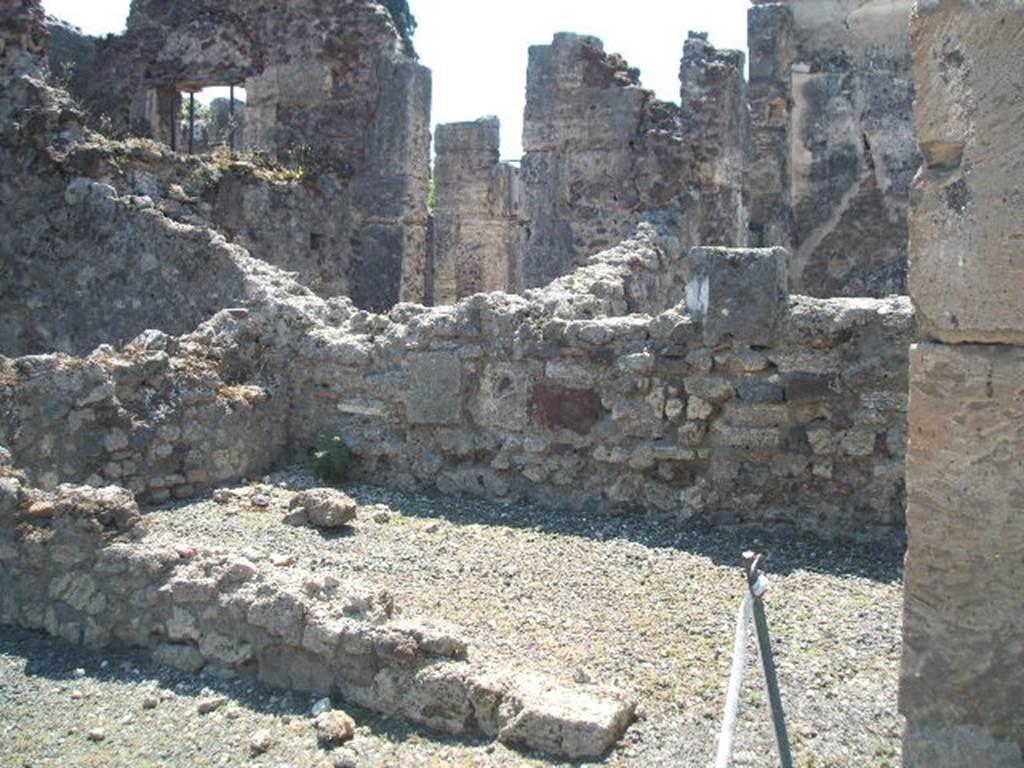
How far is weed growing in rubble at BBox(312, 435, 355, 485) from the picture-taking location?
22.8ft

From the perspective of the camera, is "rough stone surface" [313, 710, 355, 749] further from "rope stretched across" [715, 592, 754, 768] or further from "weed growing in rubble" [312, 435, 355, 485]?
"weed growing in rubble" [312, 435, 355, 485]

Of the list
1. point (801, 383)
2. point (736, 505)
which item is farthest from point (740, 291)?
point (736, 505)

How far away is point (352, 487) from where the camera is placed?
6875 mm

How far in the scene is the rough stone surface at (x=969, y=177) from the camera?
243 centimetres

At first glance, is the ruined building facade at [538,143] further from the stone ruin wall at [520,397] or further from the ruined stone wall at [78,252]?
the stone ruin wall at [520,397]

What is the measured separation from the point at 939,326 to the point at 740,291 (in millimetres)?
3184

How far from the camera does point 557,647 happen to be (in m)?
4.21

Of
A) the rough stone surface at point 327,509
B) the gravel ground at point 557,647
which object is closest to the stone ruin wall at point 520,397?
the gravel ground at point 557,647

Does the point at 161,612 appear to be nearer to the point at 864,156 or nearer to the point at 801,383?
the point at 801,383

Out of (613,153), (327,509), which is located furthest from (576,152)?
(327,509)

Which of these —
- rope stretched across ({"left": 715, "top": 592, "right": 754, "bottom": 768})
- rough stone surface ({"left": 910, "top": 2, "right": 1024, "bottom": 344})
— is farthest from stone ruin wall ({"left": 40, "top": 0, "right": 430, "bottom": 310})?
rough stone surface ({"left": 910, "top": 2, "right": 1024, "bottom": 344})

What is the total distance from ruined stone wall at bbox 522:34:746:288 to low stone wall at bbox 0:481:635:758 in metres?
7.90

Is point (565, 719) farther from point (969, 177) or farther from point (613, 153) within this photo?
point (613, 153)

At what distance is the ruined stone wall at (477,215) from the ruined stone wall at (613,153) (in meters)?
3.64
